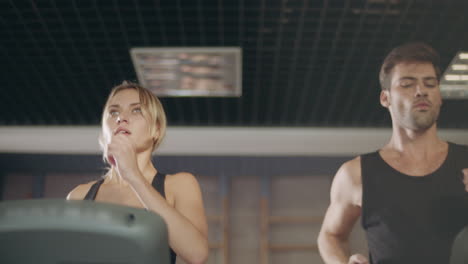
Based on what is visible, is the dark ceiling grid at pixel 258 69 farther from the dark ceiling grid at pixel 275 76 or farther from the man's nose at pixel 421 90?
the man's nose at pixel 421 90

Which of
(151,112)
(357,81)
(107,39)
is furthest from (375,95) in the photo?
(151,112)

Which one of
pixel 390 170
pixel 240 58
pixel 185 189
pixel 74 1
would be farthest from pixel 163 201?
pixel 240 58

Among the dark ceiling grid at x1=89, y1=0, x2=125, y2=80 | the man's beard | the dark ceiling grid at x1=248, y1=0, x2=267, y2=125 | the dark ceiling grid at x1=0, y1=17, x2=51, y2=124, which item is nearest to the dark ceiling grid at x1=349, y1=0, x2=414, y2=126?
the dark ceiling grid at x1=248, y1=0, x2=267, y2=125

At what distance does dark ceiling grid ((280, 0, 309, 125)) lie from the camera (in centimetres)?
228

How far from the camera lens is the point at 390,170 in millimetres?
1216

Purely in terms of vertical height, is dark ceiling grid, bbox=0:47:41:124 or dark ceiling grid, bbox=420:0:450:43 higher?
dark ceiling grid, bbox=420:0:450:43

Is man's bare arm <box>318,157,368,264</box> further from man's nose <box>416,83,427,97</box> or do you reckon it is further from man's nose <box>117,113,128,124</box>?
man's nose <box>117,113,128,124</box>

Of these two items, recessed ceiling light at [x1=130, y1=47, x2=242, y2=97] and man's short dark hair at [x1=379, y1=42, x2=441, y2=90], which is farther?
recessed ceiling light at [x1=130, y1=47, x2=242, y2=97]

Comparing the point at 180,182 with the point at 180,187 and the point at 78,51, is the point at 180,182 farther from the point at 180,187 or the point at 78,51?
the point at 78,51

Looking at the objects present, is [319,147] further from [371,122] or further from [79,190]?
[79,190]

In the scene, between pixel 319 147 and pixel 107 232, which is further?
pixel 319 147

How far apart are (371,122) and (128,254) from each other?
9.89 ft

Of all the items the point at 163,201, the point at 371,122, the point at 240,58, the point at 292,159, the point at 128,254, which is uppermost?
the point at 128,254

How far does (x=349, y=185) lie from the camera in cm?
126
